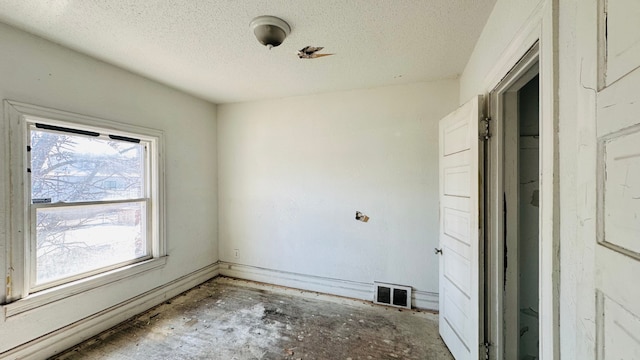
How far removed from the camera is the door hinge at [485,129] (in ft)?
5.11

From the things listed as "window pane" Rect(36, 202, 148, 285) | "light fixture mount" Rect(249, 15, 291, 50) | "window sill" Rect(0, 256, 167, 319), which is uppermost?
"light fixture mount" Rect(249, 15, 291, 50)

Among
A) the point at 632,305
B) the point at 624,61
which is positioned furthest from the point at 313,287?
the point at 624,61

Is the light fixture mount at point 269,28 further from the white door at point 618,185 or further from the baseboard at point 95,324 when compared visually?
the baseboard at point 95,324

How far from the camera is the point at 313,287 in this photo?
2959 millimetres

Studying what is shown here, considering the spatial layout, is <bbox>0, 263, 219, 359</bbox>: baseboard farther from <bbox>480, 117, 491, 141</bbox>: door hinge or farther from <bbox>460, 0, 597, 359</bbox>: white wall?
<bbox>480, 117, 491, 141</bbox>: door hinge

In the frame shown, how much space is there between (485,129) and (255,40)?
1747 millimetres

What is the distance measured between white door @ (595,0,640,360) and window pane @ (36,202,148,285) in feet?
10.1

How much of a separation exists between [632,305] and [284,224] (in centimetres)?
287

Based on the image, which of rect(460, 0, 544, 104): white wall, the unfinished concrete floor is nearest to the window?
the unfinished concrete floor

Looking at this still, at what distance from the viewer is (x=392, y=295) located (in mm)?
2631

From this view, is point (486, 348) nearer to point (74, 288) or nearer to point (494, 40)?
point (494, 40)

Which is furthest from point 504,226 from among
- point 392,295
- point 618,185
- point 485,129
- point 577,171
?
point 392,295

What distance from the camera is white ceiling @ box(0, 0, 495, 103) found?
4.80 feet

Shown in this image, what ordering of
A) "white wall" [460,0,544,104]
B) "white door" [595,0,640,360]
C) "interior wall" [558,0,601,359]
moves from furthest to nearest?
"white wall" [460,0,544,104]
"interior wall" [558,0,601,359]
"white door" [595,0,640,360]
